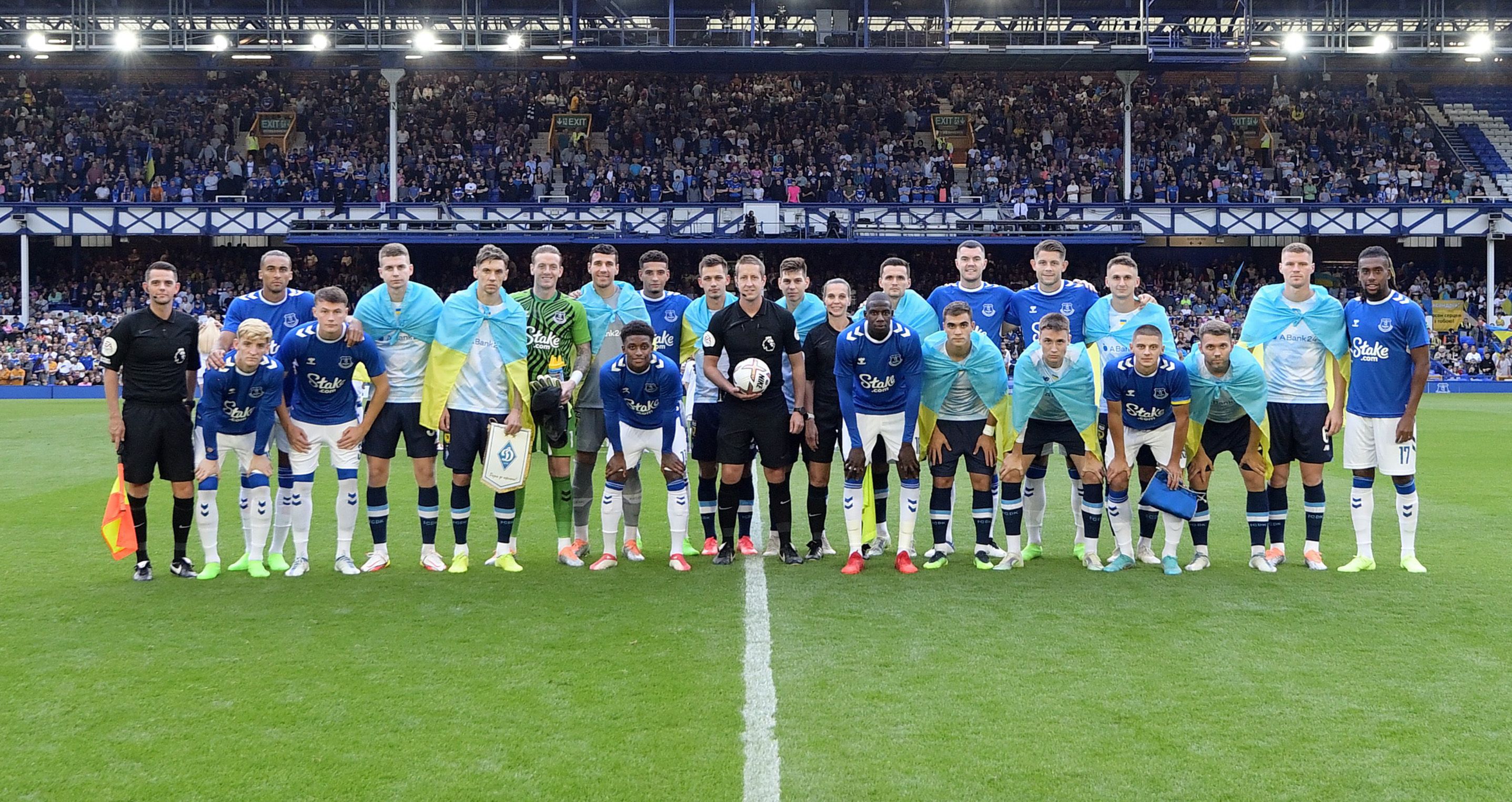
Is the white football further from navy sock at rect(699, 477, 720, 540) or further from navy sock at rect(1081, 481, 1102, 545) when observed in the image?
navy sock at rect(1081, 481, 1102, 545)

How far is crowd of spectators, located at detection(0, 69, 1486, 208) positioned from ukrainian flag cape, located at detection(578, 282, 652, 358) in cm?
2773

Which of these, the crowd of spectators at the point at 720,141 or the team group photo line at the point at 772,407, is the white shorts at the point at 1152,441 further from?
the crowd of spectators at the point at 720,141

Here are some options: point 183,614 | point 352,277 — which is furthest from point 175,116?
point 183,614

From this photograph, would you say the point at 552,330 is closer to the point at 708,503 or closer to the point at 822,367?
the point at 708,503

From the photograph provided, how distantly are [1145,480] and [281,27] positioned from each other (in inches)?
1411

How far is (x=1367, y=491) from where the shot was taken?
8.10 m

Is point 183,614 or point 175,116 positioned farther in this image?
point 175,116

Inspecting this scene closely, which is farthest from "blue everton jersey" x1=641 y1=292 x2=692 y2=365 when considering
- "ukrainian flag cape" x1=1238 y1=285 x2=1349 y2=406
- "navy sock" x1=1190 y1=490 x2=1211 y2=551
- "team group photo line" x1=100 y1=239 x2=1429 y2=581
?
"ukrainian flag cape" x1=1238 y1=285 x2=1349 y2=406

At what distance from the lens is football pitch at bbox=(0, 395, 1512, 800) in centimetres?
434

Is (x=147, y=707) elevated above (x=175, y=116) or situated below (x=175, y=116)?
below

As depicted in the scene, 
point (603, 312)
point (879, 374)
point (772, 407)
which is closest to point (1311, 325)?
point (879, 374)

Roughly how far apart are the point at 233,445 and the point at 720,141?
108 feet

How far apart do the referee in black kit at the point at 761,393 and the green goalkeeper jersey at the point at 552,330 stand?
3.07ft

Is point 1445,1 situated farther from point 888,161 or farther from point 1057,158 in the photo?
point 888,161
